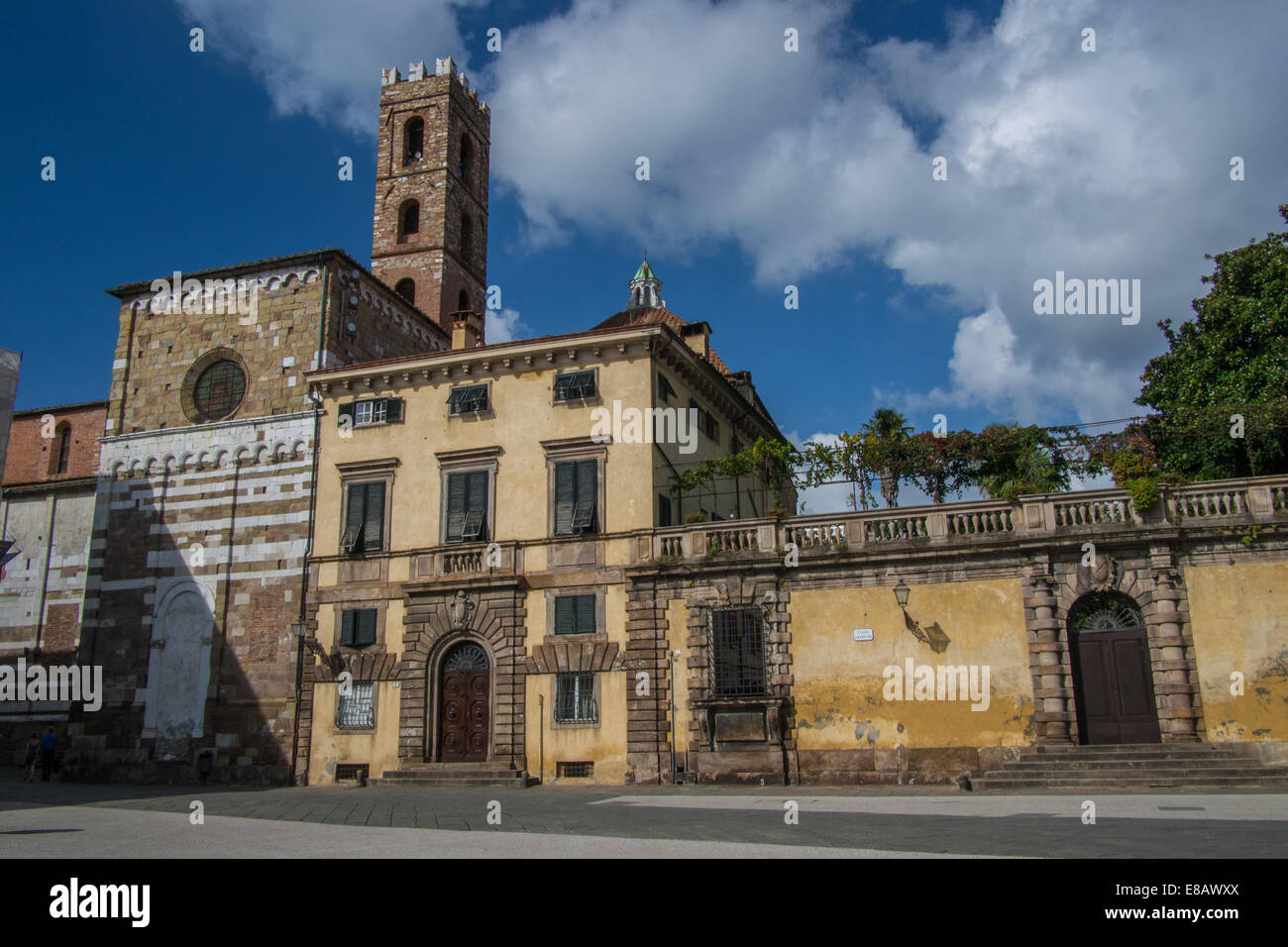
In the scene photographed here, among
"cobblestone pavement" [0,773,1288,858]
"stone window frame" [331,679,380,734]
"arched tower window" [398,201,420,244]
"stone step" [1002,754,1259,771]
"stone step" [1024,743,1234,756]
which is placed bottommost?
"cobblestone pavement" [0,773,1288,858]

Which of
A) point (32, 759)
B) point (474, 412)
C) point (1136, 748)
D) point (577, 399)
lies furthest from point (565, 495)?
point (32, 759)

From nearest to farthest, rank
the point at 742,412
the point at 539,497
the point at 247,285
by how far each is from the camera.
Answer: the point at 539,497 < the point at 247,285 < the point at 742,412

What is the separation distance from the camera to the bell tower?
45.0 meters

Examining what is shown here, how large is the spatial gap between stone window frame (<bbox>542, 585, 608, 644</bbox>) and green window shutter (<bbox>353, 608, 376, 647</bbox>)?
5001 mm

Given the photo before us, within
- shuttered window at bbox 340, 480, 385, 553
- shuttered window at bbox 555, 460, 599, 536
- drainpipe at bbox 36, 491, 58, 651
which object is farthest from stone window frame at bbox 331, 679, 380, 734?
drainpipe at bbox 36, 491, 58, 651

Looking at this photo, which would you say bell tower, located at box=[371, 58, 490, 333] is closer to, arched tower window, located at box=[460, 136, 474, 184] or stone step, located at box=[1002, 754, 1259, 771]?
arched tower window, located at box=[460, 136, 474, 184]

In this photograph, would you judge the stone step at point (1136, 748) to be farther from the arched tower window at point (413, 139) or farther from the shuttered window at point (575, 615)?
the arched tower window at point (413, 139)

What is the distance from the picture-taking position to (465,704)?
25.9 m

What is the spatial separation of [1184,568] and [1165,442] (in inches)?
411

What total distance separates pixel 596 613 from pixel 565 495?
3.23 meters

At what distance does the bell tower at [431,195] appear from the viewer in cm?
4497
